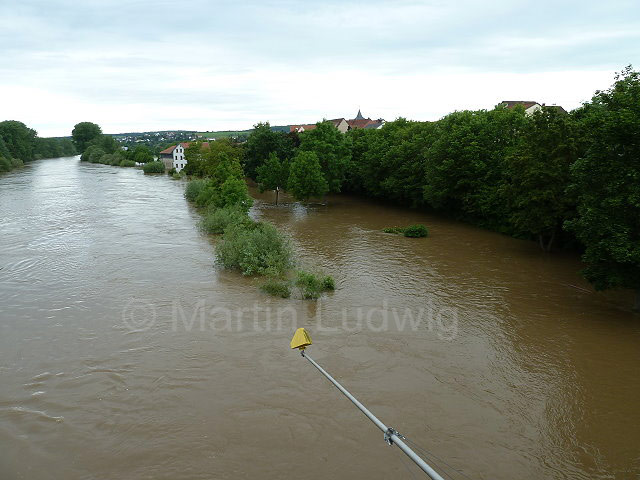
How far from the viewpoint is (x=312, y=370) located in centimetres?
1211

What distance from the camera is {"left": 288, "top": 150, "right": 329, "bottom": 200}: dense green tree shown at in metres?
38.0

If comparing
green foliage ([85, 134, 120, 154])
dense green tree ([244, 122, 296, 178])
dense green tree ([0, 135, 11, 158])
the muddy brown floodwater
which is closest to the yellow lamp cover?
the muddy brown floodwater

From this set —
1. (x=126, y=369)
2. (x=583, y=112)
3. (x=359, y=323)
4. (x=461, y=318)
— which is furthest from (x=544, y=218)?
(x=126, y=369)

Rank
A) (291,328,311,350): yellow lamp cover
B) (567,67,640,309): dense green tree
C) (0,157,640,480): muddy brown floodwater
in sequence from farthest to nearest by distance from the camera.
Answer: (567,67,640,309): dense green tree < (0,157,640,480): muddy brown floodwater < (291,328,311,350): yellow lamp cover

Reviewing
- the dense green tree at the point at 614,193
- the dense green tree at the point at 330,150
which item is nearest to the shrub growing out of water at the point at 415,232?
the dense green tree at the point at 614,193

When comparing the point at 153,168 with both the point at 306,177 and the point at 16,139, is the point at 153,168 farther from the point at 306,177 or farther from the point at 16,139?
the point at 306,177

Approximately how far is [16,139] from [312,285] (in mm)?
100518

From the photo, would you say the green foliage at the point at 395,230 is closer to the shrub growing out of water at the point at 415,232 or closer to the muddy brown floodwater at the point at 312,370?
the shrub growing out of water at the point at 415,232

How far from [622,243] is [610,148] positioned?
3.43 meters

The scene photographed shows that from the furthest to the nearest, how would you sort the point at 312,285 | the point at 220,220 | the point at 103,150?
1. the point at 103,150
2. the point at 220,220
3. the point at 312,285

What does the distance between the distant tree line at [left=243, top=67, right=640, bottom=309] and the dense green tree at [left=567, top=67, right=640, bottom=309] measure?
34 millimetres

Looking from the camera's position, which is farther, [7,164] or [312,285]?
[7,164]

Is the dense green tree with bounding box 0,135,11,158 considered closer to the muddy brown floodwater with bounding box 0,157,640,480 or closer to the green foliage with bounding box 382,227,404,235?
the muddy brown floodwater with bounding box 0,157,640,480

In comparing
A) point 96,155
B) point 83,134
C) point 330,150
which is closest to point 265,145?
point 330,150
